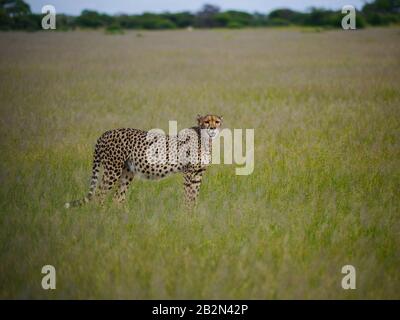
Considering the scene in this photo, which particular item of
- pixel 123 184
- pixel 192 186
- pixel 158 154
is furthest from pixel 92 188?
pixel 192 186

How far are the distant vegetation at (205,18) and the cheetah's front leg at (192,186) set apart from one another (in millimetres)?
31693

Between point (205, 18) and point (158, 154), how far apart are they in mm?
71749

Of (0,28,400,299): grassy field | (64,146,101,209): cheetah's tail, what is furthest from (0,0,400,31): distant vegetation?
(64,146,101,209): cheetah's tail

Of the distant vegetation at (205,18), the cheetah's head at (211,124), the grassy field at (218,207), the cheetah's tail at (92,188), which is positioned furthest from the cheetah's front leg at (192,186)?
the distant vegetation at (205,18)

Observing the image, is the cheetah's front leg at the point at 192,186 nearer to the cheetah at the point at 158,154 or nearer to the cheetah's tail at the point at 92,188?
the cheetah at the point at 158,154

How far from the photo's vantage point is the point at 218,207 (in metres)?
6.22

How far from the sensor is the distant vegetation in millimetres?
38312

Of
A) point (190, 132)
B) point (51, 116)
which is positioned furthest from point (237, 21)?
point (190, 132)

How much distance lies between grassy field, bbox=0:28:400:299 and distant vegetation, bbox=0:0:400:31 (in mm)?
26209

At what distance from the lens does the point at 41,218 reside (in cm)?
571

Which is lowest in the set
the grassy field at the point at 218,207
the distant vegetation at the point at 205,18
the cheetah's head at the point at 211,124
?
the grassy field at the point at 218,207

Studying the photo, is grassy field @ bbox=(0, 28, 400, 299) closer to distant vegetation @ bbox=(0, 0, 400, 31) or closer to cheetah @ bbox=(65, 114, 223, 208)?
cheetah @ bbox=(65, 114, 223, 208)

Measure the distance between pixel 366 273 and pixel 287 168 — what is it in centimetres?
321

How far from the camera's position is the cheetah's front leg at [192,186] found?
595cm
